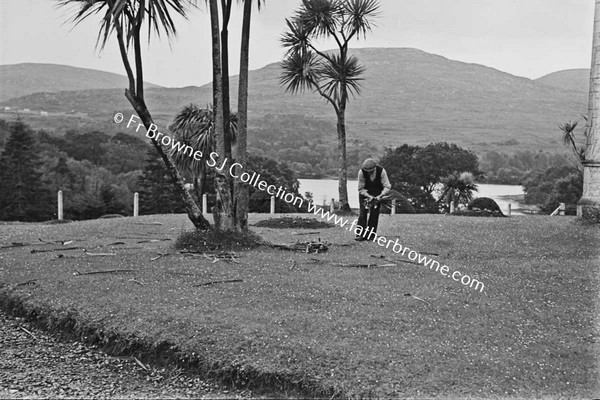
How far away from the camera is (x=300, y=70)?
71.8 feet

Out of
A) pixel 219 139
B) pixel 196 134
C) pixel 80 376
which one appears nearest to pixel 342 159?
pixel 196 134

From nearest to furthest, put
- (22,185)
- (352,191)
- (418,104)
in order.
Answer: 1. (22,185)
2. (352,191)
3. (418,104)

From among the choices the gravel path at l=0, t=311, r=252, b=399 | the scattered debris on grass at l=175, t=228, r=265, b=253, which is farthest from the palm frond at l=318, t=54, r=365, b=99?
the gravel path at l=0, t=311, r=252, b=399

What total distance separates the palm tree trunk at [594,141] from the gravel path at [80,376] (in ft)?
36.7

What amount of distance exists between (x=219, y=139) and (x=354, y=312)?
20.0ft

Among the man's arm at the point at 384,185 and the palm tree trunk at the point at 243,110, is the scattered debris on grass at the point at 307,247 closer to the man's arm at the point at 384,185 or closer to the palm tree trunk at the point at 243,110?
the palm tree trunk at the point at 243,110

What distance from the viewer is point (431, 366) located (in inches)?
215

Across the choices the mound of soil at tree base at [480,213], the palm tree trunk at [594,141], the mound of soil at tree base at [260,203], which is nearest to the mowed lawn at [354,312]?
the palm tree trunk at [594,141]

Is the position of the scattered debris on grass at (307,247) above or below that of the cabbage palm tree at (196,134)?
below

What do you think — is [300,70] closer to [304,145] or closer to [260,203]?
[260,203]

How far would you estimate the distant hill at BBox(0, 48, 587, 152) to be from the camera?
81.8 meters

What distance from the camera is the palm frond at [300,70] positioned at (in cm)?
2161

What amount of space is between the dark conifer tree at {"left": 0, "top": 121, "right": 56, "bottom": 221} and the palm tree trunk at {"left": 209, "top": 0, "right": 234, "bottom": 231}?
24.0 meters

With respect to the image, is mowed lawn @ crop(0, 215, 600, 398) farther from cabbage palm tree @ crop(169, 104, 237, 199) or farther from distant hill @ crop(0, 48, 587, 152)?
distant hill @ crop(0, 48, 587, 152)
